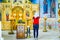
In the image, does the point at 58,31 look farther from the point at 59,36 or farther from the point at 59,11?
the point at 59,11

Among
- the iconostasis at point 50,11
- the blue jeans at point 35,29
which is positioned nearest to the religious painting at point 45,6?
the iconostasis at point 50,11

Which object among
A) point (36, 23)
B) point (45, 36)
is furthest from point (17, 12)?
point (45, 36)

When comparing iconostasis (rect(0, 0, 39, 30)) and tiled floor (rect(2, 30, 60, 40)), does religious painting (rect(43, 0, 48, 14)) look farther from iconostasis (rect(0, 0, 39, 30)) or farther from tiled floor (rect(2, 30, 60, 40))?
tiled floor (rect(2, 30, 60, 40))

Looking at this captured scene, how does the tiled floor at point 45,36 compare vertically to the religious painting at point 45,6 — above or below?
below

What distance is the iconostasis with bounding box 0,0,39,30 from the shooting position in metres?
1.40

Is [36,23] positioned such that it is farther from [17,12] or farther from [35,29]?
[17,12]

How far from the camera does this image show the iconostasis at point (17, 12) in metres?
1.40

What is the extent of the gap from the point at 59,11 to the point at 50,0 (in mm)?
117

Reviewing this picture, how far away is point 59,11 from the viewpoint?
1.44m

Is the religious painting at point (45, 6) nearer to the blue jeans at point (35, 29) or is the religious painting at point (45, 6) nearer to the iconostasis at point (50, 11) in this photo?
the iconostasis at point (50, 11)

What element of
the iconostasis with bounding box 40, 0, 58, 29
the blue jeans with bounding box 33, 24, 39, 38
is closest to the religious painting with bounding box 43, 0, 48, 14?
the iconostasis with bounding box 40, 0, 58, 29

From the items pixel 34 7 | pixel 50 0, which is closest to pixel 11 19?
pixel 34 7

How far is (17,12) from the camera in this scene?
1420 mm

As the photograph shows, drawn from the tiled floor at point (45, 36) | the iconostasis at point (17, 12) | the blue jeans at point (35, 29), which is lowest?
the tiled floor at point (45, 36)
